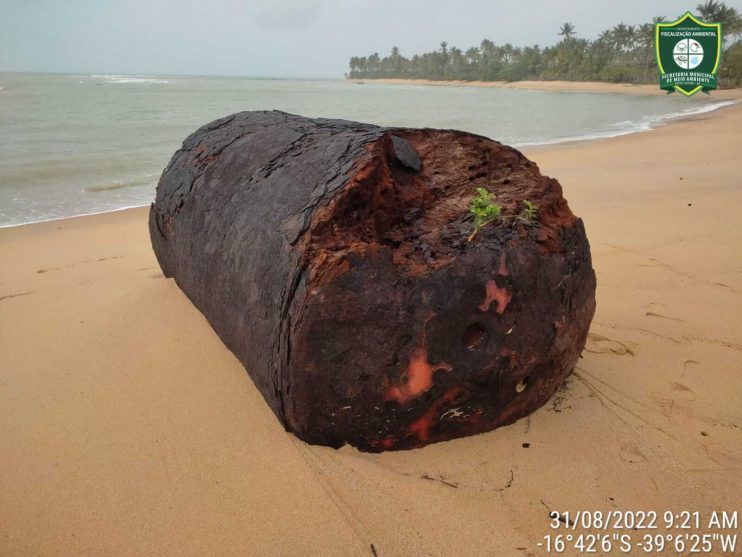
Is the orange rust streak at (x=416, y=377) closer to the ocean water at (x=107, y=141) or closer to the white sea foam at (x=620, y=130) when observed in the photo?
the ocean water at (x=107, y=141)

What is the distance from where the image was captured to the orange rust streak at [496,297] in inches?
64.7

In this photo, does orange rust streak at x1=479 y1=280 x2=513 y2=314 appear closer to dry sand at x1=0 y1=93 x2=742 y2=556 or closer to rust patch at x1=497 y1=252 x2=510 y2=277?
rust patch at x1=497 y1=252 x2=510 y2=277

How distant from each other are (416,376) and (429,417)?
193 millimetres

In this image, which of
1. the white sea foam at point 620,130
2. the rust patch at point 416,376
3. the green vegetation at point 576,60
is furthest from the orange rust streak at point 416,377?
the green vegetation at point 576,60

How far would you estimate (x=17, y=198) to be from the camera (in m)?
6.51

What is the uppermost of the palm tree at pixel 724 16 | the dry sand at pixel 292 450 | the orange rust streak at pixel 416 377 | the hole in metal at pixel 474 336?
the palm tree at pixel 724 16

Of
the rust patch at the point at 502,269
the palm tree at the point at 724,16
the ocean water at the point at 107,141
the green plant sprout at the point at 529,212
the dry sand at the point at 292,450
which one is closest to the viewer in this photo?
the dry sand at the point at 292,450

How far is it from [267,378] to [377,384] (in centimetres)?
41

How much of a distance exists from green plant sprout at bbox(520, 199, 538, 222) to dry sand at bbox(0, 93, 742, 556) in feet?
2.47

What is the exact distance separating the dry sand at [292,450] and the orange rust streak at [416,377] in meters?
0.26

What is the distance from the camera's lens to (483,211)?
1736 millimetres

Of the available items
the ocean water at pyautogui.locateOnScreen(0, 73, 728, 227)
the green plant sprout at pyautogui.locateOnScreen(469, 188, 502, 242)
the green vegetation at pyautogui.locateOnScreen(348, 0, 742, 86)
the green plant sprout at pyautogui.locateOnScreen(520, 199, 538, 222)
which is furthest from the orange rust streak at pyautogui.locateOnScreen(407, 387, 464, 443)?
the green vegetation at pyautogui.locateOnScreen(348, 0, 742, 86)

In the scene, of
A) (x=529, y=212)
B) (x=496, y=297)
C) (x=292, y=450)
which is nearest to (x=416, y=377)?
(x=496, y=297)

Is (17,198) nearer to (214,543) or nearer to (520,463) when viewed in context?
(214,543)
